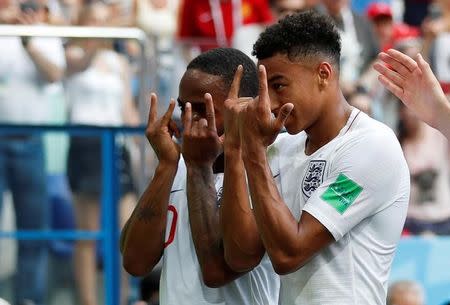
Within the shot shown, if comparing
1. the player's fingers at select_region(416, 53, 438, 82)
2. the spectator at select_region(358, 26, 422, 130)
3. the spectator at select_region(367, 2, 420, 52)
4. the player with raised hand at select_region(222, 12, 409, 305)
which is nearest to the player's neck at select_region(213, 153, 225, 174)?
the player with raised hand at select_region(222, 12, 409, 305)

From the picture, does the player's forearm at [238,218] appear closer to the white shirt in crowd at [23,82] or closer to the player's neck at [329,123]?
the player's neck at [329,123]

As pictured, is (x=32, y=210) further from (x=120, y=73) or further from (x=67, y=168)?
(x=120, y=73)

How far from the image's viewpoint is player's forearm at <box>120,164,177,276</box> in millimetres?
4422

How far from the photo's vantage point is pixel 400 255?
8477 mm

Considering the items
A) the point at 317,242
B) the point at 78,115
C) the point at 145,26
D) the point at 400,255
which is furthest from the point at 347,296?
the point at 145,26

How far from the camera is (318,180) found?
13.0 ft

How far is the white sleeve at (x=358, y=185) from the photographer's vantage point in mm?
3828

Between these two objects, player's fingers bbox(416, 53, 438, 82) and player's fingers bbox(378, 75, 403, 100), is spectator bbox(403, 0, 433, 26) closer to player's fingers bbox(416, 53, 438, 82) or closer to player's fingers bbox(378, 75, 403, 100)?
player's fingers bbox(378, 75, 403, 100)

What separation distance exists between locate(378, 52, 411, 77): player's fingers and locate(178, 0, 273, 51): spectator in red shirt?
568 centimetres

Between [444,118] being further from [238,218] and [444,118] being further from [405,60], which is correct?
[238,218]

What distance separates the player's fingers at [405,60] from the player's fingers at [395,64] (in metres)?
0.01

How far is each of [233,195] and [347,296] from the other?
56cm

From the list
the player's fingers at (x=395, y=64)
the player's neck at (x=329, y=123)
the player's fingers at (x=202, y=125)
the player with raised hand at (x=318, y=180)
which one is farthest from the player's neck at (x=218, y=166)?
the player's fingers at (x=395, y=64)

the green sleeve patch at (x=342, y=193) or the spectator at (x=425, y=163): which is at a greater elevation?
the green sleeve patch at (x=342, y=193)
